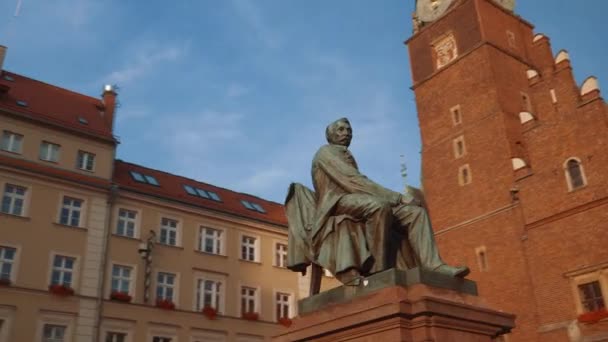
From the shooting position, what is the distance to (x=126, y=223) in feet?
81.6

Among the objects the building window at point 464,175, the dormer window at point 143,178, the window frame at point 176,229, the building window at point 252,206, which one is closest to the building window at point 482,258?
the building window at point 464,175

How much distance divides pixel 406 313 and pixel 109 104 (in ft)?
85.0

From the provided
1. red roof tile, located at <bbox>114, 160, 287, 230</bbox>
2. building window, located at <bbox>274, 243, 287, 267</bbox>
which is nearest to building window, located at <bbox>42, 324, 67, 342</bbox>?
red roof tile, located at <bbox>114, 160, 287, 230</bbox>

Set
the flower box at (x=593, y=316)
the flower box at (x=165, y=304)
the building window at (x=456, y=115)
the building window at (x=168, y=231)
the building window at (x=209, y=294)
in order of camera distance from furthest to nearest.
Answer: the building window at (x=456, y=115)
the building window at (x=168, y=231)
the building window at (x=209, y=294)
the flower box at (x=165, y=304)
the flower box at (x=593, y=316)

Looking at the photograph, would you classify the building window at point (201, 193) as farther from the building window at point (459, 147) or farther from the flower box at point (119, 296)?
the building window at point (459, 147)

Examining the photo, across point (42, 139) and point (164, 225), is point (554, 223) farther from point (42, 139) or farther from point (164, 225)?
point (42, 139)

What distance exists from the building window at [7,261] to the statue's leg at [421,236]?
18604 millimetres

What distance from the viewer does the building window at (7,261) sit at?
20.9 metres

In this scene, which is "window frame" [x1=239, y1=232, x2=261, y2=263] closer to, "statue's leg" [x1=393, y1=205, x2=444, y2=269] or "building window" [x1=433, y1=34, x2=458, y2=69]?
"building window" [x1=433, y1=34, x2=458, y2=69]

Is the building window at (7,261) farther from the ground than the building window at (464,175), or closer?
closer

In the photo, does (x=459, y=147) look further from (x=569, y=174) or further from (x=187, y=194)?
(x=187, y=194)

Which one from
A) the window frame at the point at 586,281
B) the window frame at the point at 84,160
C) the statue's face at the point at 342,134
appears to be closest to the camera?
the statue's face at the point at 342,134

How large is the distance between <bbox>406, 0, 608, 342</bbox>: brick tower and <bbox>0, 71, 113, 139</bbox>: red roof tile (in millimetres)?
14746

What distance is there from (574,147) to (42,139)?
761 inches
